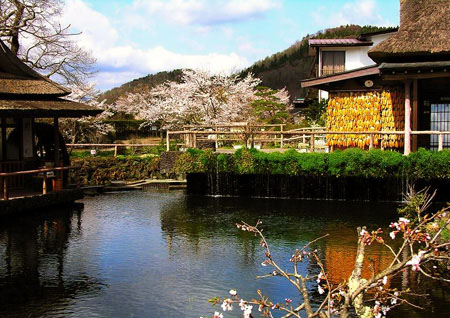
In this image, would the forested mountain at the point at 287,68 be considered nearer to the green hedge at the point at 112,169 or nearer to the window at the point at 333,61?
the window at the point at 333,61

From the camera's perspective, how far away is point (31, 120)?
73.7 ft

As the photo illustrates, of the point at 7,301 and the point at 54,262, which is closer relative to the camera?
the point at 7,301

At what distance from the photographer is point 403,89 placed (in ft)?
74.4

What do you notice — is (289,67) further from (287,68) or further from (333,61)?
(333,61)

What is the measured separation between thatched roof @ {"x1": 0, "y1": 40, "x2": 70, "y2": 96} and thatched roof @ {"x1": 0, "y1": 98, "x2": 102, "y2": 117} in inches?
14.4

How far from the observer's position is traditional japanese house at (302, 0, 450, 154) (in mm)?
20344

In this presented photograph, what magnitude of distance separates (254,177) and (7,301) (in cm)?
1460

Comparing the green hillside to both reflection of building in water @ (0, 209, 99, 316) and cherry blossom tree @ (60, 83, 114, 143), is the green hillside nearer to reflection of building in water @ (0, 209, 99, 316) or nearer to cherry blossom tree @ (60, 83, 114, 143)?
cherry blossom tree @ (60, 83, 114, 143)

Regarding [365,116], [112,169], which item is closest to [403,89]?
[365,116]

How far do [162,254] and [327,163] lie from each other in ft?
33.0

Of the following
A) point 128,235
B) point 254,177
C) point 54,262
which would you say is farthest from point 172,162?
point 54,262

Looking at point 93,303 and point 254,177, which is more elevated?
point 254,177

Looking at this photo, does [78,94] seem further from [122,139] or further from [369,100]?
[369,100]

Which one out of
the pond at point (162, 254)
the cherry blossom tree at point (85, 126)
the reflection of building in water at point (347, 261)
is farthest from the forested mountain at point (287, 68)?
the reflection of building in water at point (347, 261)
